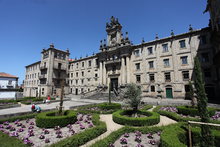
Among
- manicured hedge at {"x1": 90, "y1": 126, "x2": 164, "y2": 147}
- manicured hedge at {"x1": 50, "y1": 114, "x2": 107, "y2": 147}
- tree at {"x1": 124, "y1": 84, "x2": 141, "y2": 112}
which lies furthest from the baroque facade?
manicured hedge at {"x1": 50, "y1": 114, "x2": 107, "y2": 147}

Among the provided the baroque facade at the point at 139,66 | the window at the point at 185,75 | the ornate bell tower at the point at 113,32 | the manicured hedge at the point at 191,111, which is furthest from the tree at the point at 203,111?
the ornate bell tower at the point at 113,32

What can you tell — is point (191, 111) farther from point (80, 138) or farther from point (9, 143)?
point (9, 143)

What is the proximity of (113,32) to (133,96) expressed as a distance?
2781cm

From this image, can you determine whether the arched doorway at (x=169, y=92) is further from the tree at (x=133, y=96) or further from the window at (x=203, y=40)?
the tree at (x=133, y=96)

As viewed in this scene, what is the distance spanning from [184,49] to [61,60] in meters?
40.6

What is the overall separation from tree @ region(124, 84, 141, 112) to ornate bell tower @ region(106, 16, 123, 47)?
23.6 m

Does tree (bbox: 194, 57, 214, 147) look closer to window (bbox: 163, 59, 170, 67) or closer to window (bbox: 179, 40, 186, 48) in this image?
window (bbox: 163, 59, 170, 67)

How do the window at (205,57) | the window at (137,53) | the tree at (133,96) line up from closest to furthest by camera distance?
the tree at (133,96) < the window at (205,57) < the window at (137,53)


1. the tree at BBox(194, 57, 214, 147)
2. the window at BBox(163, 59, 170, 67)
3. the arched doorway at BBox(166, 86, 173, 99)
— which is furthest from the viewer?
the window at BBox(163, 59, 170, 67)

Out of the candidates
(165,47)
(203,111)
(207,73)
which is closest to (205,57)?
(207,73)

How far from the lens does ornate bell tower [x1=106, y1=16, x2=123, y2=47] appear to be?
33.5 m

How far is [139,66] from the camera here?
2969 centimetres

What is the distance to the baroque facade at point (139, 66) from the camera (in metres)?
22.9

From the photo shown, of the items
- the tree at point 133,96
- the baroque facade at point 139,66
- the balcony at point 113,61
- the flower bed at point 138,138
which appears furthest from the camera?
the balcony at point 113,61
